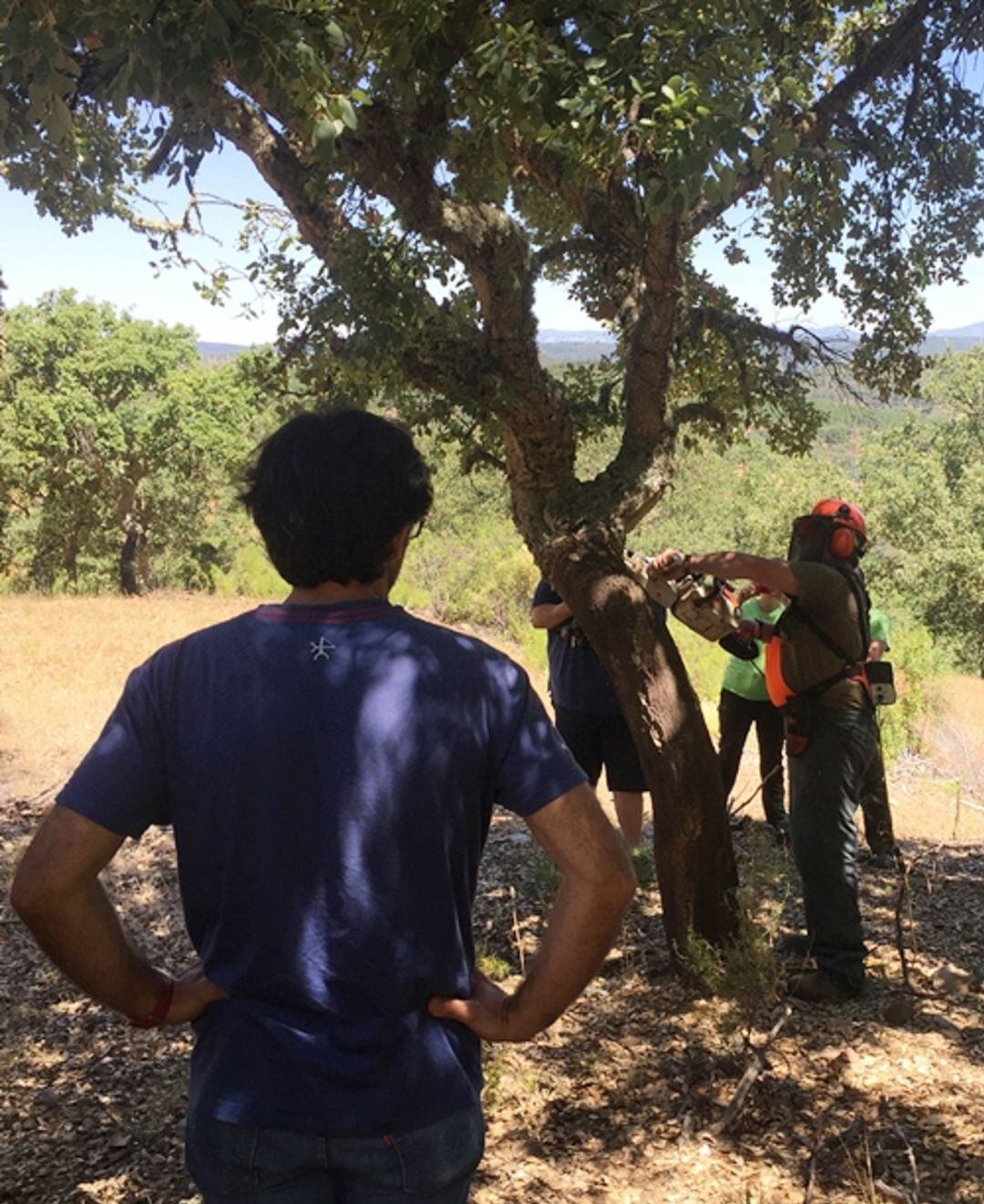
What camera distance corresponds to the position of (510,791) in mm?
1485

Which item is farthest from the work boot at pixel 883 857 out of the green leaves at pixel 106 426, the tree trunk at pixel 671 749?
the green leaves at pixel 106 426

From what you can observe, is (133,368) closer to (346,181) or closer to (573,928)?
(346,181)

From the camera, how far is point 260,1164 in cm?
142

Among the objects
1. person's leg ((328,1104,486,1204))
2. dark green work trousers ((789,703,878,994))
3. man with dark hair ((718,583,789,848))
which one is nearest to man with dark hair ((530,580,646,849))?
man with dark hair ((718,583,789,848))

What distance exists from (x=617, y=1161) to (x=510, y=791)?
238 centimetres

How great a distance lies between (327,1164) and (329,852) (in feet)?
1.33

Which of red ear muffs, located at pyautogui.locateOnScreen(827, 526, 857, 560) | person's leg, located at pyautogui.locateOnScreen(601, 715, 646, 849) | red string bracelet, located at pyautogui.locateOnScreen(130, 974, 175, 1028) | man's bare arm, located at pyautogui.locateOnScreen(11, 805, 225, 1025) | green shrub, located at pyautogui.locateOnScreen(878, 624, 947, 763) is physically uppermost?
red ear muffs, located at pyautogui.locateOnScreen(827, 526, 857, 560)

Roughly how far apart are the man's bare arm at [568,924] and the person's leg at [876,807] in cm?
491

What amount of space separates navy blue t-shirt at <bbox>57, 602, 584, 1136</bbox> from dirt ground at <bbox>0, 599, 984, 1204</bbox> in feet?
6.06

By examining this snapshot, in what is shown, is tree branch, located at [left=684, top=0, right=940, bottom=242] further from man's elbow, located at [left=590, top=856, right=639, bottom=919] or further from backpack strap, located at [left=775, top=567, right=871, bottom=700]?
man's elbow, located at [left=590, top=856, right=639, bottom=919]

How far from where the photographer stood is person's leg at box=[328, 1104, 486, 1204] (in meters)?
1.42

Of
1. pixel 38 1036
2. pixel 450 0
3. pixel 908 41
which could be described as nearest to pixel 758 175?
pixel 908 41

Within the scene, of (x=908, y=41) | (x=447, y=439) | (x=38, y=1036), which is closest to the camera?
(x=38, y=1036)

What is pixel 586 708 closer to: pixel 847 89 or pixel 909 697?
pixel 847 89
